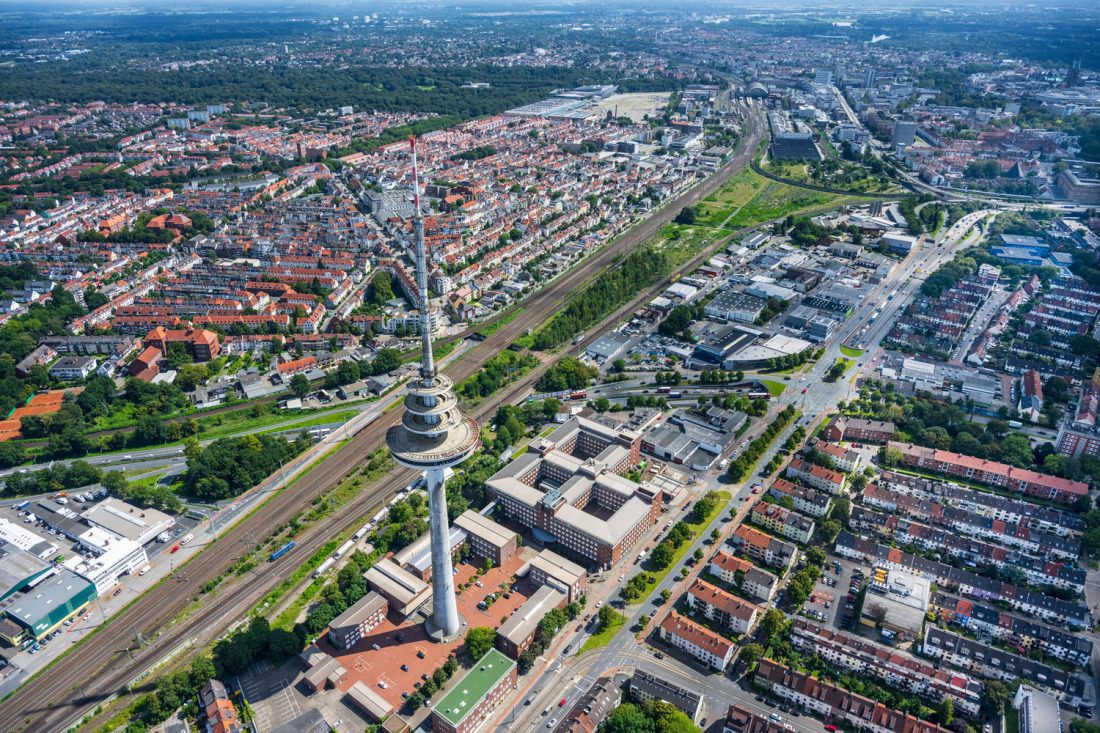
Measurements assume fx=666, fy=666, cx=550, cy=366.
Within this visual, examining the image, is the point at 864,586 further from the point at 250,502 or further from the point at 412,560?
the point at 250,502

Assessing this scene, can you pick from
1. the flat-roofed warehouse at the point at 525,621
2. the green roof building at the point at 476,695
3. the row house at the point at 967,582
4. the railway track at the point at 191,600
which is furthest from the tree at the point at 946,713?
the railway track at the point at 191,600

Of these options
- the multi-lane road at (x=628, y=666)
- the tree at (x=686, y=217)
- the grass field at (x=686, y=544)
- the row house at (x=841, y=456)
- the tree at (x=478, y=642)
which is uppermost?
the tree at (x=686, y=217)

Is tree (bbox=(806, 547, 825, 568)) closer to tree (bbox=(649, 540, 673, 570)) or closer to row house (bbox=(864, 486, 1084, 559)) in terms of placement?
row house (bbox=(864, 486, 1084, 559))

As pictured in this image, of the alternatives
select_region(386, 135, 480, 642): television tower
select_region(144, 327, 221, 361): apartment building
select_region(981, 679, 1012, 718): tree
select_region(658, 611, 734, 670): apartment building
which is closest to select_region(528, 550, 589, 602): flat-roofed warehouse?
select_region(658, 611, 734, 670): apartment building

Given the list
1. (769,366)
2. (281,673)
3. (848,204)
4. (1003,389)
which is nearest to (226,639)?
(281,673)

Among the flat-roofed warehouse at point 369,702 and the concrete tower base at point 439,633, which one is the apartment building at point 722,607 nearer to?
the concrete tower base at point 439,633

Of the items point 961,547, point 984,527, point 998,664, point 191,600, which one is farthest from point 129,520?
point 984,527
